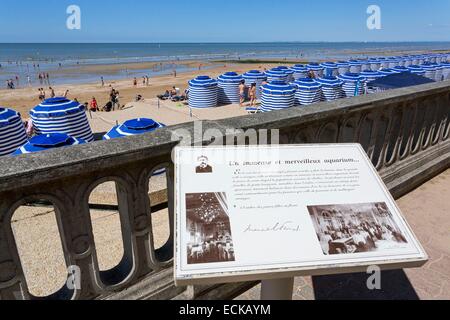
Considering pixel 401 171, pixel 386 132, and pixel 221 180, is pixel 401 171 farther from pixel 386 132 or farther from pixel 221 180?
pixel 221 180

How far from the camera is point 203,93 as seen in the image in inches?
696

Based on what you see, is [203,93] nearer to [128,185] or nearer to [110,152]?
[128,185]

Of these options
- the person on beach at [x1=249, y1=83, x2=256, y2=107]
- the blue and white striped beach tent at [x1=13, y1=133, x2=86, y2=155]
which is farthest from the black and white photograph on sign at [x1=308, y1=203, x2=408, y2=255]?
the person on beach at [x1=249, y1=83, x2=256, y2=107]

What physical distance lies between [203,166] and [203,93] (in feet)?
53.1

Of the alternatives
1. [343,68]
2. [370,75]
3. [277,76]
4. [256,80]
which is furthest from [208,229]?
[343,68]

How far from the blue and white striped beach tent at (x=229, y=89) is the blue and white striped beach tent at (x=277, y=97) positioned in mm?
5024

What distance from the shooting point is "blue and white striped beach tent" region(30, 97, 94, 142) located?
29.7 ft

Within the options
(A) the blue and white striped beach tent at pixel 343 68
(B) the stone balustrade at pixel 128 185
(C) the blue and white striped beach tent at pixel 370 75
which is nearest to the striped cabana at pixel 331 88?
(C) the blue and white striped beach tent at pixel 370 75

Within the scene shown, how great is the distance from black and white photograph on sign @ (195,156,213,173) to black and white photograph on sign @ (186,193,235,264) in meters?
0.16

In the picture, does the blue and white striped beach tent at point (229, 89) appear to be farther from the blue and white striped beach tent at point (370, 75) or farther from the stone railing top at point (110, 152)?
the stone railing top at point (110, 152)

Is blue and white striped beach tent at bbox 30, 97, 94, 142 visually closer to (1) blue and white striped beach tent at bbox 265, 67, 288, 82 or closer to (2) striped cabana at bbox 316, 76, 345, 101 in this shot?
(2) striped cabana at bbox 316, 76, 345, 101

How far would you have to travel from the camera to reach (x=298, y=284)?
3158 millimetres
